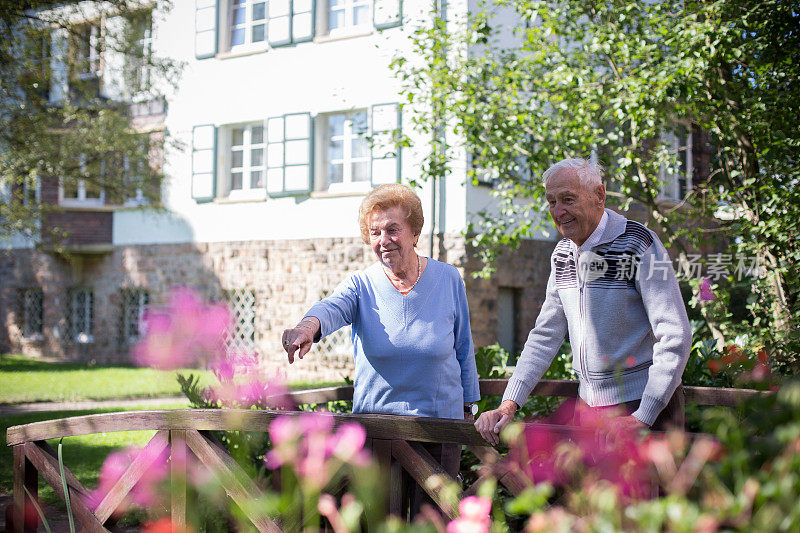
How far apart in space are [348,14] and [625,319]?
1337 centimetres

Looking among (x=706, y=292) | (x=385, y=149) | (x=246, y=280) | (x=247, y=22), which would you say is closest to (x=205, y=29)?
(x=247, y=22)

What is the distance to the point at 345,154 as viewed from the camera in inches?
590

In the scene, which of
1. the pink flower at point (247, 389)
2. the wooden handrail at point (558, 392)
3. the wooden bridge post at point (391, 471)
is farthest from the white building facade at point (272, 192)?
the wooden bridge post at point (391, 471)

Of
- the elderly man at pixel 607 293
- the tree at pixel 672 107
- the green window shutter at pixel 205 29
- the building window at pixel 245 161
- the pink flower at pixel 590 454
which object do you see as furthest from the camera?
the green window shutter at pixel 205 29

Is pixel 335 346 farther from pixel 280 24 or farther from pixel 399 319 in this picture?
pixel 399 319

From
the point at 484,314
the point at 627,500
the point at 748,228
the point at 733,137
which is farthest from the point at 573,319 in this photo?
the point at 484,314

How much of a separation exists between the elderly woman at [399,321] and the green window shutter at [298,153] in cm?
1194

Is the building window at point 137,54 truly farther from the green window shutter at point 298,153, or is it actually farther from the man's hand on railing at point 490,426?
the man's hand on railing at point 490,426

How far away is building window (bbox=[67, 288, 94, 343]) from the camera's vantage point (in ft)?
61.4

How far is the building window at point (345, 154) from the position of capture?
14.8m

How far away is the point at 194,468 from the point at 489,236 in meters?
7.51

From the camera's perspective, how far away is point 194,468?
3.03 metres

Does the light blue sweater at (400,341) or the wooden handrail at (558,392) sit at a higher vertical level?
the light blue sweater at (400,341)

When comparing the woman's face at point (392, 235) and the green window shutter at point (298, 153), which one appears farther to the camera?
the green window shutter at point (298, 153)
